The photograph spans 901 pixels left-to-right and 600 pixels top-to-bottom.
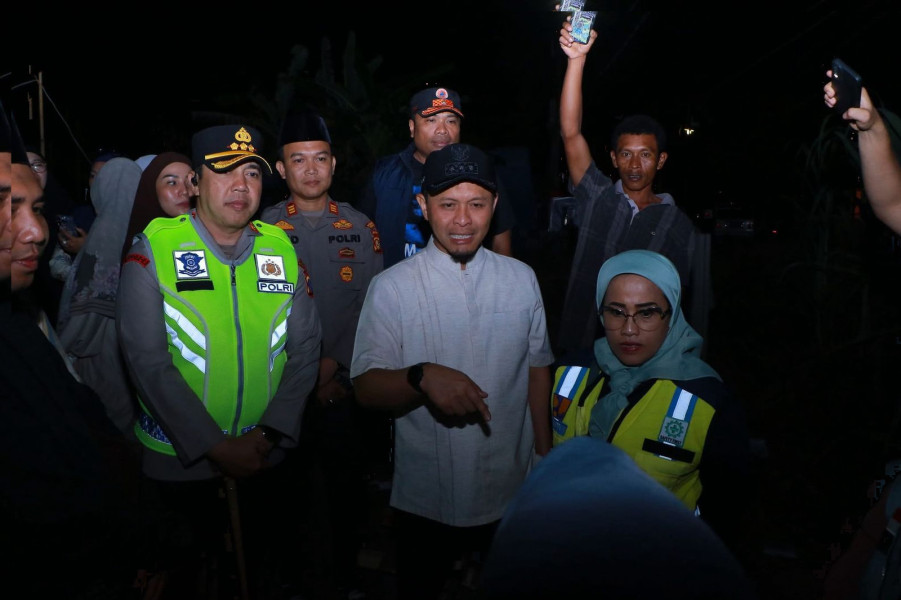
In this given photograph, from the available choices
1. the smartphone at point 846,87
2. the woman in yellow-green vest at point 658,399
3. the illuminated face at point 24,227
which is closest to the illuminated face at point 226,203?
the illuminated face at point 24,227

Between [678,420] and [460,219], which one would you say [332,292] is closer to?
[460,219]

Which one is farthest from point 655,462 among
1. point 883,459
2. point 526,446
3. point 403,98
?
point 403,98

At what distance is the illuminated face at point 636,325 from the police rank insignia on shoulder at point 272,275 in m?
1.42

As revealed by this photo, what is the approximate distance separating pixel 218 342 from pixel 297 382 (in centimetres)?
44

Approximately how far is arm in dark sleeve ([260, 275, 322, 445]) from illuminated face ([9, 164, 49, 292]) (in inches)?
54.8

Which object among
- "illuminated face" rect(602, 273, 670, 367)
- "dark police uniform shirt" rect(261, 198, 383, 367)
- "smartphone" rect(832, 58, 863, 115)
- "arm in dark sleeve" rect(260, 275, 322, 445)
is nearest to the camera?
"smartphone" rect(832, 58, 863, 115)

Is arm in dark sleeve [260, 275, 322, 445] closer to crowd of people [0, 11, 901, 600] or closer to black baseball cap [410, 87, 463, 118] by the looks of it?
crowd of people [0, 11, 901, 600]

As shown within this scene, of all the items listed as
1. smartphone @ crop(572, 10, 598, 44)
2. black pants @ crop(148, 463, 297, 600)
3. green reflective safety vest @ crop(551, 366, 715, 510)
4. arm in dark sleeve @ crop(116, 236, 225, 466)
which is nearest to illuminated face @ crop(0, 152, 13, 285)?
arm in dark sleeve @ crop(116, 236, 225, 466)

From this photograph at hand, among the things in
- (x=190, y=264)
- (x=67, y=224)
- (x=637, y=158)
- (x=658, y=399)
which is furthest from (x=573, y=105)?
(x=67, y=224)

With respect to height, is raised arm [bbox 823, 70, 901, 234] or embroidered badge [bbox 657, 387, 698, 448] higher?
raised arm [bbox 823, 70, 901, 234]

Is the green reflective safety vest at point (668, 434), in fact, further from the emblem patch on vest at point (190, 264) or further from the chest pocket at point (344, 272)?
the chest pocket at point (344, 272)

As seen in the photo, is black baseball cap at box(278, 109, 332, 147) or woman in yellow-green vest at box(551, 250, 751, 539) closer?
woman in yellow-green vest at box(551, 250, 751, 539)

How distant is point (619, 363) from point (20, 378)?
2.02 m

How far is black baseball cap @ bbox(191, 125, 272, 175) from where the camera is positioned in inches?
124
